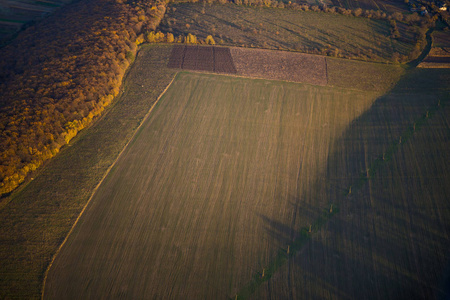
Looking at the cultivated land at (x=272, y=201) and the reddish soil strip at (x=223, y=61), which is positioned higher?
the reddish soil strip at (x=223, y=61)

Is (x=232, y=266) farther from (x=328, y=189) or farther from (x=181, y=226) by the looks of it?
(x=328, y=189)

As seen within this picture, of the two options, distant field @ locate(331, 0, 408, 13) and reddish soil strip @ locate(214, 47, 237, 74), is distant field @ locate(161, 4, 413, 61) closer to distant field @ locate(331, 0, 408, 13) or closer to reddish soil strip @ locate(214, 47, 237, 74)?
reddish soil strip @ locate(214, 47, 237, 74)

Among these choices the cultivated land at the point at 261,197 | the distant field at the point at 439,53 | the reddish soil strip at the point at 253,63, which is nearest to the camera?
the cultivated land at the point at 261,197

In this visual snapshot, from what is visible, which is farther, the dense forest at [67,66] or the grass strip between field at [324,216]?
the dense forest at [67,66]

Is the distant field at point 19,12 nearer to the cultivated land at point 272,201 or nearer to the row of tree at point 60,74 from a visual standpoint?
the row of tree at point 60,74

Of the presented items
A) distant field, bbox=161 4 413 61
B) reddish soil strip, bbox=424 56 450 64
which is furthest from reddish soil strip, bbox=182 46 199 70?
reddish soil strip, bbox=424 56 450 64

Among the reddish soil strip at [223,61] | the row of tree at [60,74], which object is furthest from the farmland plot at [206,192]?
the row of tree at [60,74]
